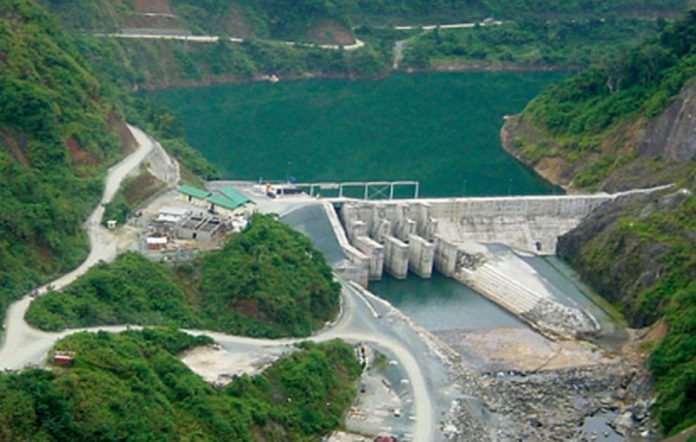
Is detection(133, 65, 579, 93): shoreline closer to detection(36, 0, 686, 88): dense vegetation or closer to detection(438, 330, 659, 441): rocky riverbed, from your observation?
detection(36, 0, 686, 88): dense vegetation

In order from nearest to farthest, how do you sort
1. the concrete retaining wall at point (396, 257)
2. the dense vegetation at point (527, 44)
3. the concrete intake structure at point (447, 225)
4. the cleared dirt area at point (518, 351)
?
the cleared dirt area at point (518, 351), the concrete retaining wall at point (396, 257), the concrete intake structure at point (447, 225), the dense vegetation at point (527, 44)

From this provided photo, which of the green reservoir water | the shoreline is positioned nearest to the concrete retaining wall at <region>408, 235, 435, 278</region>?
the green reservoir water

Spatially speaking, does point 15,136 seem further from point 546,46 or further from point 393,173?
point 546,46

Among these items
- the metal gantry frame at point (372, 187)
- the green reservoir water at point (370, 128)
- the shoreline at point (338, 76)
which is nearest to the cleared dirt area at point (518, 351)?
the metal gantry frame at point (372, 187)

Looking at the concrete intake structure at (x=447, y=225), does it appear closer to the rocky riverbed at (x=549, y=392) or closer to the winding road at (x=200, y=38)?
the rocky riverbed at (x=549, y=392)

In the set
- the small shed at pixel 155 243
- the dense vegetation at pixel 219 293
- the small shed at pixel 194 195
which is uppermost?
the small shed at pixel 194 195

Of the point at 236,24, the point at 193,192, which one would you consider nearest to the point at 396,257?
the point at 193,192

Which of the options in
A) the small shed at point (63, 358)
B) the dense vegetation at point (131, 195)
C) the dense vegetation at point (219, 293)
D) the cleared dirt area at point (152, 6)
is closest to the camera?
the small shed at point (63, 358)
